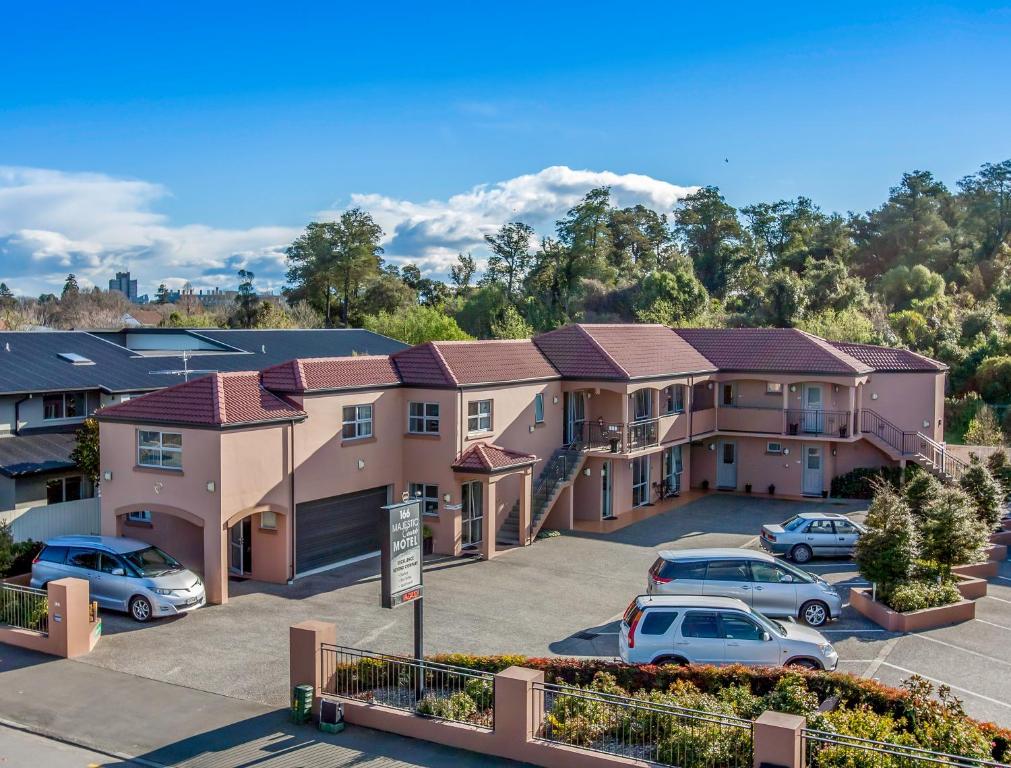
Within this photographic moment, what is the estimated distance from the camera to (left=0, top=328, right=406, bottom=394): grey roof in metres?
30.9

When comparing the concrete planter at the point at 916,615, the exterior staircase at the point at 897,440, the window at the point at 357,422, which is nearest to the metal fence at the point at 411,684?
the concrete planter at the point at 916,615

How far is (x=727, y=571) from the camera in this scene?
21062 mm

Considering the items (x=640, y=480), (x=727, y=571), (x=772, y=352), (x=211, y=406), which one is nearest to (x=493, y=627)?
(x=727, y=571)

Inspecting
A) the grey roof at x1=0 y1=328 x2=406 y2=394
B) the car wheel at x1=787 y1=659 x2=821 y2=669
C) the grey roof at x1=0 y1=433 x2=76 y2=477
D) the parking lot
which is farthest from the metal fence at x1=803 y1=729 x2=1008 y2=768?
the grey roof at x1=0 y1=328 x2=406 y2=394

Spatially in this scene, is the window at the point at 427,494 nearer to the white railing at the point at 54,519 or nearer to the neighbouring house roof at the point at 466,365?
the neighbouring house roof at the point at 466,365

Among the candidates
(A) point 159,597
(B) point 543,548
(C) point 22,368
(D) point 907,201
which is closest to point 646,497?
(B) point 543,548

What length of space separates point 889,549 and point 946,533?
245 cm

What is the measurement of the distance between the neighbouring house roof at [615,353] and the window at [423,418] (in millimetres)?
6256

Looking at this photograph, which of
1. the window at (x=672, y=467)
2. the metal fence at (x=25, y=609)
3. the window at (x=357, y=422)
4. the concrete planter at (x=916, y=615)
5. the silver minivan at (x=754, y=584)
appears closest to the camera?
the metal fence at (x=25, y=609)

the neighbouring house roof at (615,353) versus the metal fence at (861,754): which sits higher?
the neighbouring house roof at (615,353)

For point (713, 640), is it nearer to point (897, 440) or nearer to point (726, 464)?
point (726, 464)

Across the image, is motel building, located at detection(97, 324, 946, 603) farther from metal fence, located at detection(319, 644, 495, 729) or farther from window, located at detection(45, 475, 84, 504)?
metal fence, located at detection(319, 644, 495, 729)

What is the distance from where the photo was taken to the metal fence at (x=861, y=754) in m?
11.5

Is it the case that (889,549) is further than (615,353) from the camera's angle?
No
